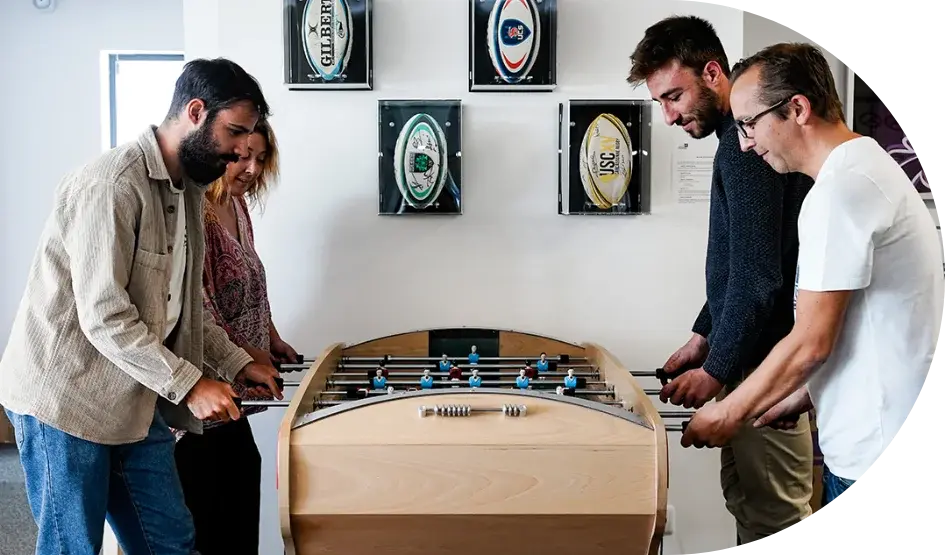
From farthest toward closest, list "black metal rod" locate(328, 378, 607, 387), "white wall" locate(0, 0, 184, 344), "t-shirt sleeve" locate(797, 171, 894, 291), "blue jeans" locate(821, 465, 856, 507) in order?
"white wall" locate(0, 0, 184, 344)
"black metal rod" locate(328, 378, 607, 387)
"blue jeans" locate(821, 465, 856, 507)
"t-shirt sleeve" locate(797, 171, 894, 291)

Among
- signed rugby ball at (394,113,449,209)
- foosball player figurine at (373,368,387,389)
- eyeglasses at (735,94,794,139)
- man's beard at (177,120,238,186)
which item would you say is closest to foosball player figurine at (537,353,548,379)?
foosball player figurine at (373,368,387,389)

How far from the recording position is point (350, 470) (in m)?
1.46

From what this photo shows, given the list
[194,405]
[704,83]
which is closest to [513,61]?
[704,83]

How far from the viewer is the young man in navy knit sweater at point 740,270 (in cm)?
167

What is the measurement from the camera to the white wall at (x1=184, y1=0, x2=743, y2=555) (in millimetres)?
2535

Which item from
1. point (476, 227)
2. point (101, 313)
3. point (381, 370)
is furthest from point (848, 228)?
point (476, 227)

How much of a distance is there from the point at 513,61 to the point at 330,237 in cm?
87

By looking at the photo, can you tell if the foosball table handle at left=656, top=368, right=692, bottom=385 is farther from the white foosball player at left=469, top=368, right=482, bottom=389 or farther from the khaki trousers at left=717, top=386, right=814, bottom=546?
the white foosball player at left=469, top=368, right=482, bottom=389

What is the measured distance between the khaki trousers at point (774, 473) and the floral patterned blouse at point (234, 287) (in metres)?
1.24

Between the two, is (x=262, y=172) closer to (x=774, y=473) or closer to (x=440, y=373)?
(x=440, y=373)

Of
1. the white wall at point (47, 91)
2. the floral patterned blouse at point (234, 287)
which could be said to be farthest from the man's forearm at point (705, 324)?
the white wall at point (47, 91)

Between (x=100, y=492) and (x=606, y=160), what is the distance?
5.86ft

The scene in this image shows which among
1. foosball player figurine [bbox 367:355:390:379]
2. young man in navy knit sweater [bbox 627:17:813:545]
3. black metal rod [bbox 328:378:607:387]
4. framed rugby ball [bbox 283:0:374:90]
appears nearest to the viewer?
young man in navy knit sweater [bbox 627:17:813:545]

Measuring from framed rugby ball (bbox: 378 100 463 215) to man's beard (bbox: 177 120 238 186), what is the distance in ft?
2.81
